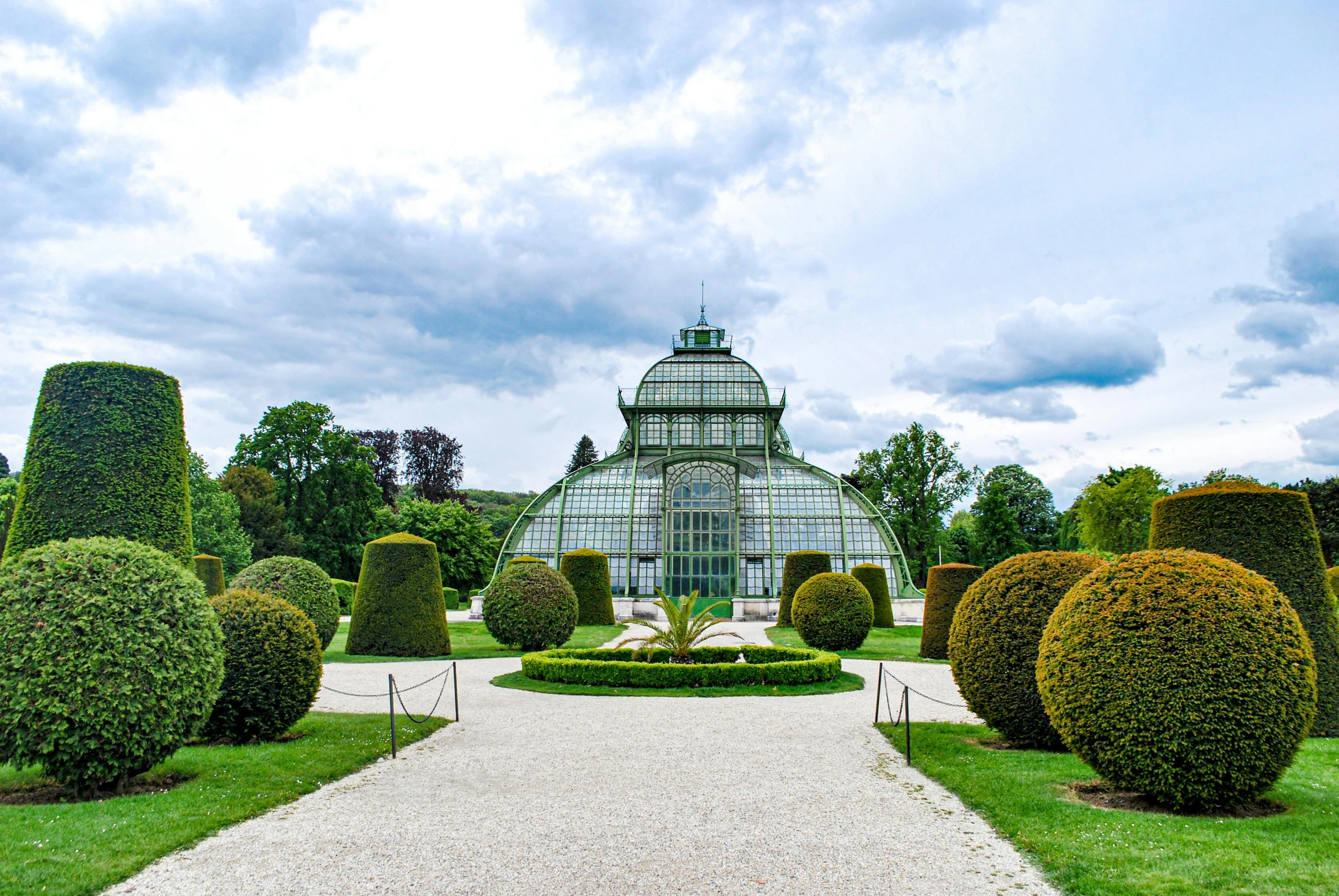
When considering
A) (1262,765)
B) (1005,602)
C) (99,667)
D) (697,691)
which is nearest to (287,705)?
(99,667)

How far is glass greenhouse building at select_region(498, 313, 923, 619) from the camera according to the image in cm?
3559

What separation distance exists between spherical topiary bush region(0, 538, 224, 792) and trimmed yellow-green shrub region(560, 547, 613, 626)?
2021cm

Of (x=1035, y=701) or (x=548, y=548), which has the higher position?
(x=548, y=548)

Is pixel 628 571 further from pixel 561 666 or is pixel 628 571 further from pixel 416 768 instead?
pixel 416 768

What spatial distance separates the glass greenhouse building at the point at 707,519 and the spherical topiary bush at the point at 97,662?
25.8 m

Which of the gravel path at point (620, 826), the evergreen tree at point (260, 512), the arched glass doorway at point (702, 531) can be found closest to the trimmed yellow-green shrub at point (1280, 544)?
the gravel path at point (620, 826)

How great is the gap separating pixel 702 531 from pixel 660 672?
72.3 feet

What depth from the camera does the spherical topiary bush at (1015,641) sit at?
9117 millimetres

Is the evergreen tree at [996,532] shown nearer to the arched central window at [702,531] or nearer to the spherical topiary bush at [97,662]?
the arched central window at [702,531]

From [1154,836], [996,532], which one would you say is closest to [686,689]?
[1154,836]

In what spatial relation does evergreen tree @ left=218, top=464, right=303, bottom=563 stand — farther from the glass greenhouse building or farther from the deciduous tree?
the deciduous tree

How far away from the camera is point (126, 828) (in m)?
6.34

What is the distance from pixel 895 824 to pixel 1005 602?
362 cm

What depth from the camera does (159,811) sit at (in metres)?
6.85
